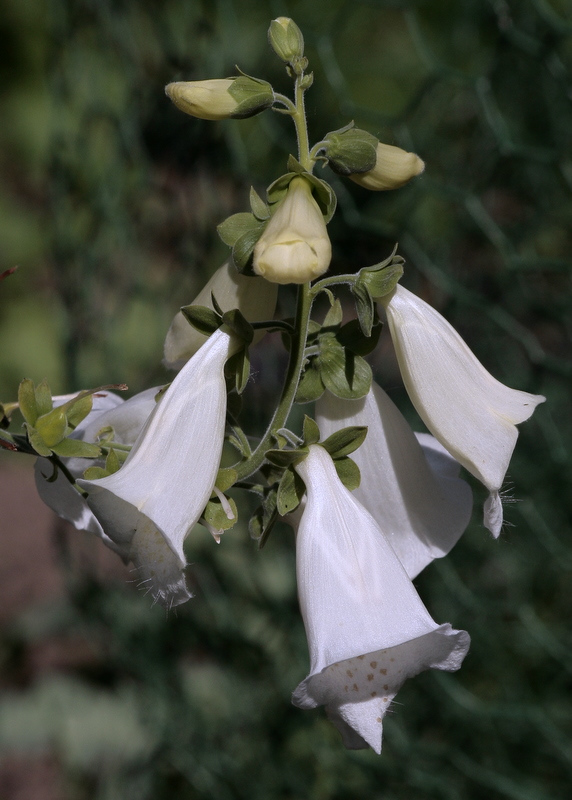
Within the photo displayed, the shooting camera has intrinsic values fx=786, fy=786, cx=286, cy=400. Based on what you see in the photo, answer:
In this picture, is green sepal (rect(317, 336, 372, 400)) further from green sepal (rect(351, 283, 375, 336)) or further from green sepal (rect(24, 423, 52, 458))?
green sepal (rect(24, 423, 52, 458))

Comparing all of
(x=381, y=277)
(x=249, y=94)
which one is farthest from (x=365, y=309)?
(x=249, y=94)

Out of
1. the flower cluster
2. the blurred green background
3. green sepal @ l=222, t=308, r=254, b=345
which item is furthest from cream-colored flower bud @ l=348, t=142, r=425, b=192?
the blurred green background

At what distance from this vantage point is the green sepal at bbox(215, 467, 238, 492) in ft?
1.44

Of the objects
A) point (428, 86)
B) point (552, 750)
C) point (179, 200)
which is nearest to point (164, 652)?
point (552, 750)

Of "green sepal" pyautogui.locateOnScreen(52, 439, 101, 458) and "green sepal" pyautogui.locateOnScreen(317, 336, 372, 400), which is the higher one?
"green sepal" pyautogui.locateOnScreen(317, 336, 372, 400)

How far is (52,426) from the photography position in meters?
0.45

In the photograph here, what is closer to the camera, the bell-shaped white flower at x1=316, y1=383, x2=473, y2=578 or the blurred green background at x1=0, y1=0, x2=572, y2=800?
the bell-shaped white flower at x1=316, y1=383, x2=473, y2=578

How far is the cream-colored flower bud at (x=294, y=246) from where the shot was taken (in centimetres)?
38

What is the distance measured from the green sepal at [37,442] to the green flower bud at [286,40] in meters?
0.25

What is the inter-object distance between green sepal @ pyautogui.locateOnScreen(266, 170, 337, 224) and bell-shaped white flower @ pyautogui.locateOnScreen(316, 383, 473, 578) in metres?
0.13

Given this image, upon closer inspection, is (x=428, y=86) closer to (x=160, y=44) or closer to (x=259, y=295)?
(x=160, y=44)

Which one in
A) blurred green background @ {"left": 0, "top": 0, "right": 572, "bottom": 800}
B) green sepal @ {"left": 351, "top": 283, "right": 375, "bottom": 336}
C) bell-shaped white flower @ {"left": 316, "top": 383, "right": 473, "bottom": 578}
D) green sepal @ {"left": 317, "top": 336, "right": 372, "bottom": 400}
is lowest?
blurred green background @ {"left": 0, "top": 0, "right": 572, "bottom": 800}

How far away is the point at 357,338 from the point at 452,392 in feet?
0.21

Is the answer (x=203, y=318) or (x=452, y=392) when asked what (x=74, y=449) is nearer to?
(x=203, y=318)
